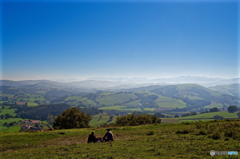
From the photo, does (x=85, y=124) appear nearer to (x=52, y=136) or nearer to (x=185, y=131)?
(x=52, y=136)

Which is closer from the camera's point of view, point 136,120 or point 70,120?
point 70,120

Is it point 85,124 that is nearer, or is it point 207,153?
point 207,153

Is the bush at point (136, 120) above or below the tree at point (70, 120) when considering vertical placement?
below

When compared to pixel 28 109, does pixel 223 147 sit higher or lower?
higher

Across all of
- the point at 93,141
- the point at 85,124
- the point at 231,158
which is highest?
the point at 231,158

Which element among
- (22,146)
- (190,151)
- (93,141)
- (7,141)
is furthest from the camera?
(7,141)

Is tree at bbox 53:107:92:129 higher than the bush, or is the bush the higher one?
tree at bbox 53:107:92:129

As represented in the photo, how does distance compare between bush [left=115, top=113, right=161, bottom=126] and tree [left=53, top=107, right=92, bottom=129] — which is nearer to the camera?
tree [left=53, top=107, right=92, bottom=129]

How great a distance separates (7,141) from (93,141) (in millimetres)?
15558

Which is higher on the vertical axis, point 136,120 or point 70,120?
point 70,120

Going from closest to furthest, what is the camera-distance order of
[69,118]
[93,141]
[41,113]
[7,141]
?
[93,141] → [7,141] → [69,118] → [41,113]

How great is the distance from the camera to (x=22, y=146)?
1778cm

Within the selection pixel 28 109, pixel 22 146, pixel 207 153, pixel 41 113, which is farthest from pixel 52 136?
pixel 28 109

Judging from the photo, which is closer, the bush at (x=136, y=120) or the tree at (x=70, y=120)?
the tree at (x=70, y=120)
